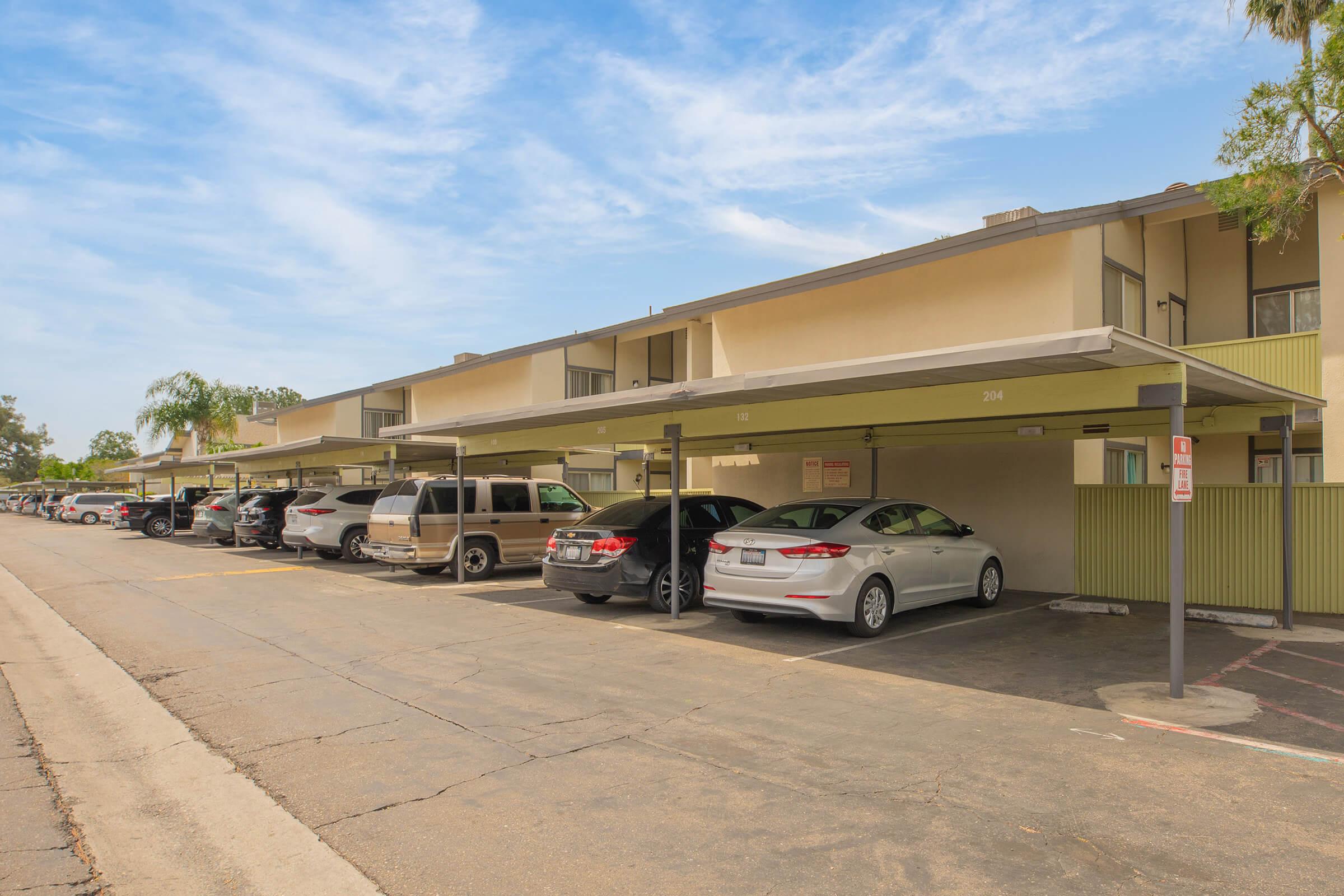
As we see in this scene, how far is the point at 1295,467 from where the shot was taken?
16.7 meters

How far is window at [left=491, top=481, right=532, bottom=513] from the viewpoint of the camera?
16.1 meters

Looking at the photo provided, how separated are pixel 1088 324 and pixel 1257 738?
28.6 ft

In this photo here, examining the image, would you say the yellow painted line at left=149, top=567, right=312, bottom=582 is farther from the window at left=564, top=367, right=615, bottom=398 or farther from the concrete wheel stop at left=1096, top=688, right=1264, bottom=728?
the concrete wheel stop at left=1096, top=688, right=1264, bottom=728

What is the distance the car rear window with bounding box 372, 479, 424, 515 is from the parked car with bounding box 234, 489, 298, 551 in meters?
7.87

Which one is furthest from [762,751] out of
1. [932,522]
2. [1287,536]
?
[1287,536]

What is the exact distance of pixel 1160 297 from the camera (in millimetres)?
15945

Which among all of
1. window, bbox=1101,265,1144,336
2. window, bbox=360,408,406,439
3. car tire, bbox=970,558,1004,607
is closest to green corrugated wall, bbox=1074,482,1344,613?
car tire, bbox=970,558,1004,607

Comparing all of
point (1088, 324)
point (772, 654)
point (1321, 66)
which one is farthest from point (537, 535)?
point (1321, 66)

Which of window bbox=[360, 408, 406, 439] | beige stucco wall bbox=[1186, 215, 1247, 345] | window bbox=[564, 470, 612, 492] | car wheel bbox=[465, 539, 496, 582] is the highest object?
beige stucco wall bbox=[1186, 215, 1247, 345]

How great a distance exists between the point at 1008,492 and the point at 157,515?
98.0ft

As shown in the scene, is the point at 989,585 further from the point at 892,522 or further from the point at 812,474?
the point at 812,474

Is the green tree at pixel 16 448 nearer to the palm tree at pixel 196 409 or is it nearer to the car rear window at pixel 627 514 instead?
the palm tree at pixel 196 409

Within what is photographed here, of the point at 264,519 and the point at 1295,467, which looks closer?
the point at 1295,467

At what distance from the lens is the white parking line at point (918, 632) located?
891 cm
